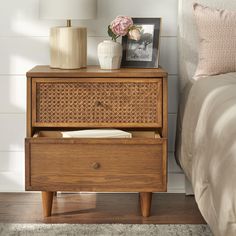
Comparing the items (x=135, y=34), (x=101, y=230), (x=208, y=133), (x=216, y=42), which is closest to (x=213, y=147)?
(x=208, y=133)

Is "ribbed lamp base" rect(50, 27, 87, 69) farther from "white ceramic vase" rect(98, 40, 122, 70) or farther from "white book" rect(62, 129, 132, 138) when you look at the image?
"white book" rect(62, 129, 132, 138)

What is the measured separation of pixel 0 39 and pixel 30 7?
8.6 inches

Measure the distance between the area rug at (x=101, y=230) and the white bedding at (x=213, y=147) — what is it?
0.23 meters

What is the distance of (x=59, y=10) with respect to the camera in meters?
2.83

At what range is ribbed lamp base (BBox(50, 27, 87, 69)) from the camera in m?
2.88

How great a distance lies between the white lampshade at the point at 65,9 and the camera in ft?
9.26

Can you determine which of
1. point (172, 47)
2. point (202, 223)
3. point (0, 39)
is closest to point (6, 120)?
point (0, 39)

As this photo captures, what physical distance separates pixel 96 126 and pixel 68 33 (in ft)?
1.44

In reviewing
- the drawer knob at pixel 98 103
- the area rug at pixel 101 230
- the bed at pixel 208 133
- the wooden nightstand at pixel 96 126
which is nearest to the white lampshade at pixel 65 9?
the wooden nightstand at pixel 96 126

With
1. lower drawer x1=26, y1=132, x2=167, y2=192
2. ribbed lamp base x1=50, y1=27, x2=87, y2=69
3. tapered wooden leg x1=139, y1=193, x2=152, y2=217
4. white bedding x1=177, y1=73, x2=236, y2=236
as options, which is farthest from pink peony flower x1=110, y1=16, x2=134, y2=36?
tapered wooden leg x1=139, y1=193, x2=152, y2=217

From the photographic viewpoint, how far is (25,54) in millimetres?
3188

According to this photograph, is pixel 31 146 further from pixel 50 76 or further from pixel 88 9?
pixel 88 9

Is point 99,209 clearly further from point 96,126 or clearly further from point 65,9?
point 65,9

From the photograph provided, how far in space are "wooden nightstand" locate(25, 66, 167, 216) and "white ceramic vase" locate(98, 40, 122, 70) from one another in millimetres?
73
